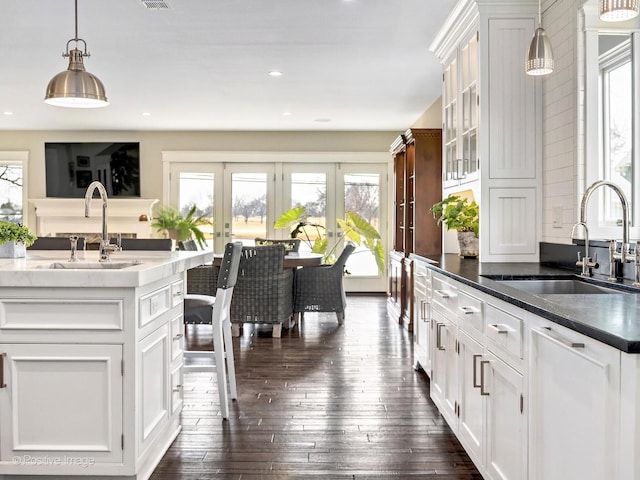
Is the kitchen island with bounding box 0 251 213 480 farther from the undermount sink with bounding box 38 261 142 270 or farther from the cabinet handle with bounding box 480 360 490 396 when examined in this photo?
the cabinet handle with bounding box 480 360 490 396

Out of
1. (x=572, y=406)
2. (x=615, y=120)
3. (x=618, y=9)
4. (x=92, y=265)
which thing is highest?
(x=618, y=9)

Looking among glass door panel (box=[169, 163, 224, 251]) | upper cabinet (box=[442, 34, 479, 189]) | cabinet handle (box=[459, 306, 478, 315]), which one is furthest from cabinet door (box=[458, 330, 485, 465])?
glass door panel (box=[169, 163, 224, 251])

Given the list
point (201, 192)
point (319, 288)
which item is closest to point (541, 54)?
point (319, 288)

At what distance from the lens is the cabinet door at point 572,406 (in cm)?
136

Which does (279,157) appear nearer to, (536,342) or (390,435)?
(390,435)

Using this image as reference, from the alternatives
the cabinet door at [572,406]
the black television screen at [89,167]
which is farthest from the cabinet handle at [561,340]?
the black television screen at [89,167]

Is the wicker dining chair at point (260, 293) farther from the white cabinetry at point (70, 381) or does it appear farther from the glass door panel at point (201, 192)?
the glass door panel at point (201, 192)

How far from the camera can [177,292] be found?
2.98 meters

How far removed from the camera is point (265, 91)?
643cm

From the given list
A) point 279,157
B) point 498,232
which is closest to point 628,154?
point 498,232

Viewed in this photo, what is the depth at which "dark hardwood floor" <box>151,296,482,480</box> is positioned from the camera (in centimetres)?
266

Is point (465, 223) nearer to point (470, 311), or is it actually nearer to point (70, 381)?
point (470, 311)

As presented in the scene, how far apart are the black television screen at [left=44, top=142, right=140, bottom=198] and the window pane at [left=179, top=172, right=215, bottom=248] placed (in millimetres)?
709

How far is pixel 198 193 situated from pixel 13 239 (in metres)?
6.36
